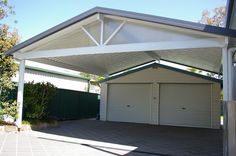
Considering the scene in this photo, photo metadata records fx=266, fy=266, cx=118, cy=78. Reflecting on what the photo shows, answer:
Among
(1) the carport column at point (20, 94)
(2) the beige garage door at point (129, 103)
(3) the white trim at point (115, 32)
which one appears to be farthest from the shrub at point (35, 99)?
(2) the beige garage door at point (129, 103)

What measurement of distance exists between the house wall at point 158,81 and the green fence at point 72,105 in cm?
171

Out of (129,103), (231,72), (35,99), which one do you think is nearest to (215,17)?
(129,103)

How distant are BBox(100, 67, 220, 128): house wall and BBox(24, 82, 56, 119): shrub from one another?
515 centimetres

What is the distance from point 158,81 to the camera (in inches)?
619

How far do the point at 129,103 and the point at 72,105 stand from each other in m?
3.65

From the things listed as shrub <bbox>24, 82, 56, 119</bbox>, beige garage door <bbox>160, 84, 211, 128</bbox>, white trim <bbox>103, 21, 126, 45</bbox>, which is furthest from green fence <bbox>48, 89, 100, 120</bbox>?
white trim <bbox>103, 21, 126, 45</bbox>

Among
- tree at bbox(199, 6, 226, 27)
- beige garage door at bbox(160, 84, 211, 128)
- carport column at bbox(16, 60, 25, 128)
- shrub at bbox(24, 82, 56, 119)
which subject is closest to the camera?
carport column at bbox(16, 60, 25, 128)

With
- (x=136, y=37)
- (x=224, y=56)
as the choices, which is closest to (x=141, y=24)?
(x=136, y=37)

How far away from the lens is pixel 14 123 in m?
11.0

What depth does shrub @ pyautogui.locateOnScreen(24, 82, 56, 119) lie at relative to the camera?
1205 cm

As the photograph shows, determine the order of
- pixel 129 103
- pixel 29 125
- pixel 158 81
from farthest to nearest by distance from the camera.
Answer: pixel 129 103 < pixel 158 81 < pixel 29 125

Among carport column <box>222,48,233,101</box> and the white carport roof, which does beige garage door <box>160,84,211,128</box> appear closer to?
the white carport roof

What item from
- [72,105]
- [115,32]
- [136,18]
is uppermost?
[136,18]

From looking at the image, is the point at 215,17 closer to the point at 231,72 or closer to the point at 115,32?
the point at 115,32
